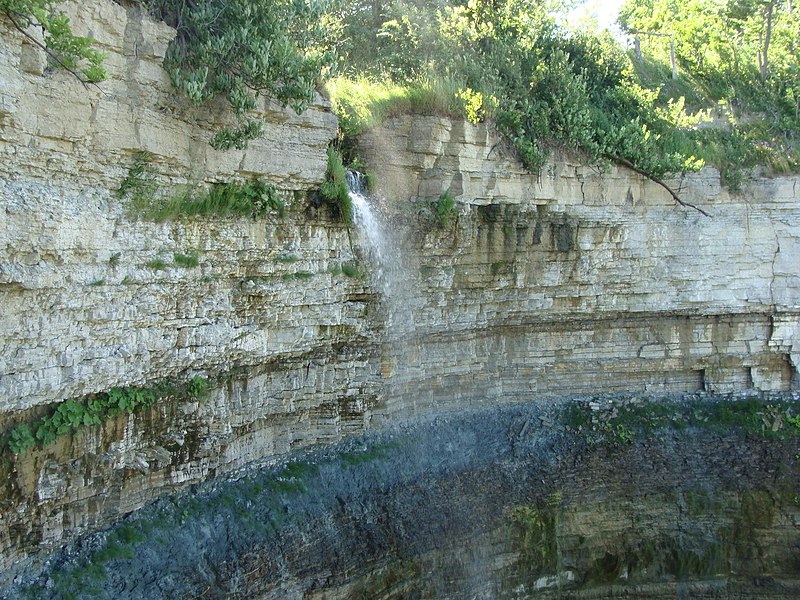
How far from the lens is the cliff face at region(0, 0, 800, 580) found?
6957 millimetres

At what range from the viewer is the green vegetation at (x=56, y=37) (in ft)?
19.6

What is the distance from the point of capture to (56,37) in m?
6.31

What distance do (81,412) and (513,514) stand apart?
7.16 metres

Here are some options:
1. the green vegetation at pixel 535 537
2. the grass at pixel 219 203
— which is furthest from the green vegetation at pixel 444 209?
the green vegetation at pixel 535 537

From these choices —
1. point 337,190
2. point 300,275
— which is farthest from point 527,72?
point 300,275

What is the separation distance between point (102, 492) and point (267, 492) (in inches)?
92.0

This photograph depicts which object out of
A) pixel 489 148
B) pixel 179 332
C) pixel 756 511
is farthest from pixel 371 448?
pixel 756 511

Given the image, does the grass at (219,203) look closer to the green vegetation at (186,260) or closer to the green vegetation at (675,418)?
the green vegetation at (186,260)

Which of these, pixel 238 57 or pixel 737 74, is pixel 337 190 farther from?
pixel 737 74

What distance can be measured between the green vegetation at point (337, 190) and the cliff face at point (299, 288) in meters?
0.20

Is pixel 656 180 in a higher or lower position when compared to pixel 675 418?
higher

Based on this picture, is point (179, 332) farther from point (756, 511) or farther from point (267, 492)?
point (756, 511)

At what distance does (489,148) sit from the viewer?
11.7 meters

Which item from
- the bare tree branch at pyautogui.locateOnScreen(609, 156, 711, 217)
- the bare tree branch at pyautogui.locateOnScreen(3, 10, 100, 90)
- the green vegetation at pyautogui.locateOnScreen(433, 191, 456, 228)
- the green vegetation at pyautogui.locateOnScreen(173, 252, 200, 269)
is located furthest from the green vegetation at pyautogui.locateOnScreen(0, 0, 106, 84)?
the bare tree branch at pyautogui.locateOnScreen(609, 156, 711, 217)
